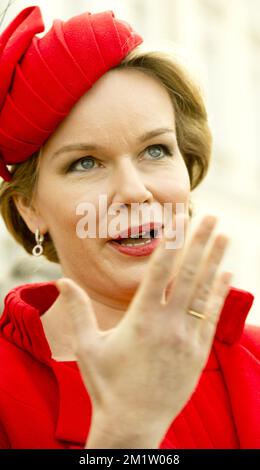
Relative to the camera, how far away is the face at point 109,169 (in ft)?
9.68

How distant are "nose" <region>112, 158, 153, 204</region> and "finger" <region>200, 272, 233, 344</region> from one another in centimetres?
61

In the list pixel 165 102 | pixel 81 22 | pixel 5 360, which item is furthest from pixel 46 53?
pixel 5 360

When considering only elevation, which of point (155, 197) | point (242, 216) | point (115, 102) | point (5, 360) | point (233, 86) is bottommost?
point (242, 216)

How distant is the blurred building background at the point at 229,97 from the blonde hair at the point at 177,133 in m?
10.7

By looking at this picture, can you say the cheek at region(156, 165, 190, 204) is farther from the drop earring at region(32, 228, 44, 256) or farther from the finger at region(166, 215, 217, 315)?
the finger at region(166, 215, 217, 315)

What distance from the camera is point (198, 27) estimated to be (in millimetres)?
15805

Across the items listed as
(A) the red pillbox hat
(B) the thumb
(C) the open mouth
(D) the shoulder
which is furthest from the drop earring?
(B) the thumb

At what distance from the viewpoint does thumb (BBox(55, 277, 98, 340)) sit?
229 cm

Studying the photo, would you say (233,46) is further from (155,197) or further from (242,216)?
(155,197)

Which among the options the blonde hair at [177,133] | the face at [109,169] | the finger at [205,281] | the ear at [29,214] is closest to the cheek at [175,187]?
the face at [109,169]
